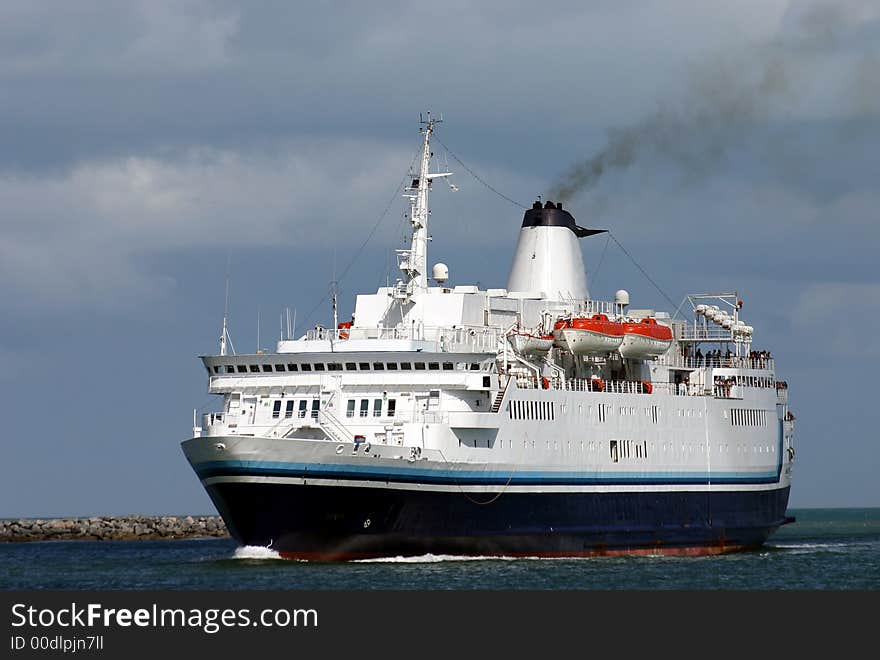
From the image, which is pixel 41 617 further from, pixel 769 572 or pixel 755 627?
pixel 769 572

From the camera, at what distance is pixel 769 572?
147 ft

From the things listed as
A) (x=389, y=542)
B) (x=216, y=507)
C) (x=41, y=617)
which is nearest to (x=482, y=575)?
(x=389, y=542)

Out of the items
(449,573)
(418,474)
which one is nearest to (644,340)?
(418,474)

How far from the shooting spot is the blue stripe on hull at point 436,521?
1628 inches

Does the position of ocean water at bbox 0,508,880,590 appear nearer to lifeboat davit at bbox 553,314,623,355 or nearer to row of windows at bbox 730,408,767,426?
row of windows at bbox 730,408,767,426

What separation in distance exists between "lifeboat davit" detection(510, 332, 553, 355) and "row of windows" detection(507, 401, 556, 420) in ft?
5.04

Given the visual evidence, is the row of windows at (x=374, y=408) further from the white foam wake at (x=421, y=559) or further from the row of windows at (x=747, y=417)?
the row of windows at (x=747, y=417)

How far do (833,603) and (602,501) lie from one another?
50.2 ft

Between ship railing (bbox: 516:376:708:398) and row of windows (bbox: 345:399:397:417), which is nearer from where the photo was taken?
row of windows (bbox: 345:399:397:417)

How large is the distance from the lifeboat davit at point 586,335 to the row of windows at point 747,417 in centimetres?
797

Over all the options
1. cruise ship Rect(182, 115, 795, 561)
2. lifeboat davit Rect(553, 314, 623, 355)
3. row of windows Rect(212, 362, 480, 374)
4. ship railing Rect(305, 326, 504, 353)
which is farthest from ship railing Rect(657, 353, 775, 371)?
row of windows Rect(212, 362, 480, 374)

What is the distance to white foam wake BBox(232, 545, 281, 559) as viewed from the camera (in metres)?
42.3

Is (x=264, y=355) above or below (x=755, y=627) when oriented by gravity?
above

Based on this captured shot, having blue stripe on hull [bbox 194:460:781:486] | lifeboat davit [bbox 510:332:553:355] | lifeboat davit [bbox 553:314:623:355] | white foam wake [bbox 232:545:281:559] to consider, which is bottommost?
white foam wake [bbox 232:545:281:559]
